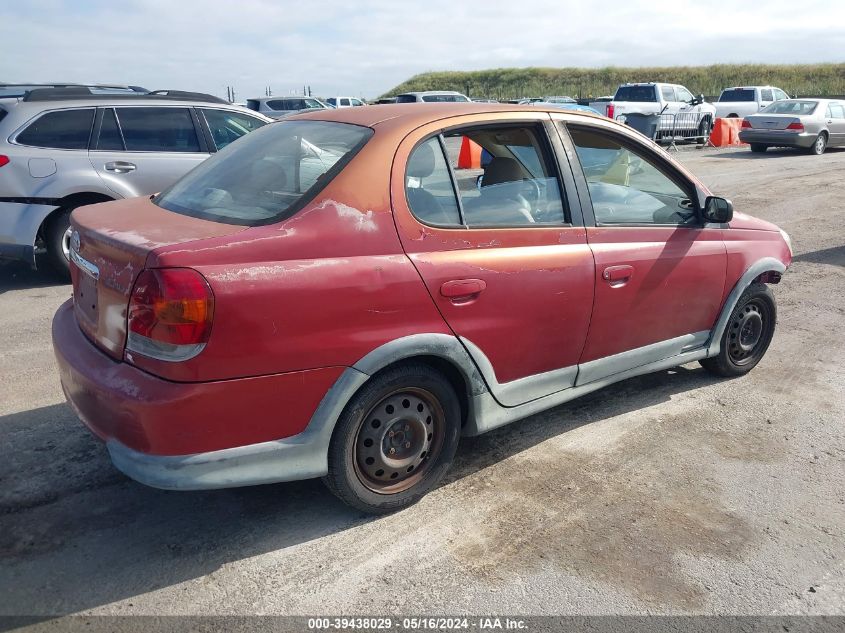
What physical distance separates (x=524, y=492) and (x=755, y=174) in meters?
15.1

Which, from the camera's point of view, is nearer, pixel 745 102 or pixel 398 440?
pixel 398 440

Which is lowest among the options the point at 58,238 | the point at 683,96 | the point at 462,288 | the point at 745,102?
the point at 58,238

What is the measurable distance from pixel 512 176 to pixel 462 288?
86 cm

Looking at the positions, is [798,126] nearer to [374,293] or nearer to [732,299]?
[732,299]

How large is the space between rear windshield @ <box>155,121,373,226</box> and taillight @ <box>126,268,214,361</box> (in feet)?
1.49

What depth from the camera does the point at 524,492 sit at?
359cm

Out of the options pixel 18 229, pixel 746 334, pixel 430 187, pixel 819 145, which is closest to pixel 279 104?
pixel 819 145

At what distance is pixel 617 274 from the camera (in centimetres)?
392

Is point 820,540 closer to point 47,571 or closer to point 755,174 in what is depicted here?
point 47,571

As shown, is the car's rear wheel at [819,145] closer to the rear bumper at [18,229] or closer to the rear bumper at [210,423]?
the rear bumper at [18,229]

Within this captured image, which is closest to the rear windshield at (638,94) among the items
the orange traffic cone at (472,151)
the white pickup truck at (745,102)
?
the white pickup truck at (745,102)

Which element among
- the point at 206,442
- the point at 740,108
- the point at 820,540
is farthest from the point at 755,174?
the point at 206,442

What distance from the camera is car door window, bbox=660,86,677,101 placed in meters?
24.2

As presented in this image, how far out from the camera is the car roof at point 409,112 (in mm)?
3449
